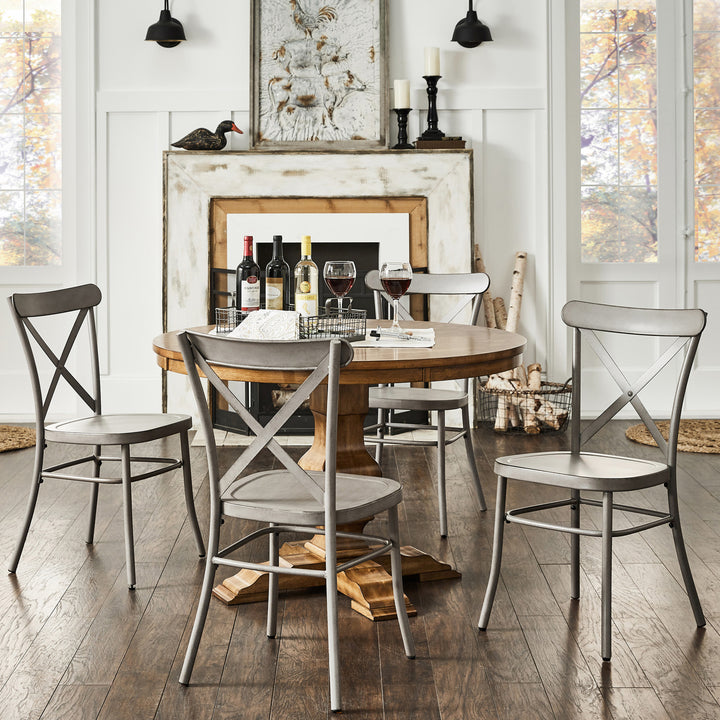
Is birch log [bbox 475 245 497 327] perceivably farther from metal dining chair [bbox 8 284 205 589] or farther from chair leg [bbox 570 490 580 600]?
chair leg [bbox 570 490 580 600]

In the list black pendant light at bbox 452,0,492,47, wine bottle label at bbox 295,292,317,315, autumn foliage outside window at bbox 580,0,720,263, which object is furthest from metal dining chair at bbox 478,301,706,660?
autumn foliage outside window at bbox 580,0,720,263

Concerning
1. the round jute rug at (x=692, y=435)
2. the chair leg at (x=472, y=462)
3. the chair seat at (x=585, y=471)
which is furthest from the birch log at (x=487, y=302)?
the chair seat at (x=585, y=471)

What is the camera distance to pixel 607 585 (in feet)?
7.19

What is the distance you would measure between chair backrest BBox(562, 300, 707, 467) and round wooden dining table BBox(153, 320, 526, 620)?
19 centimetres

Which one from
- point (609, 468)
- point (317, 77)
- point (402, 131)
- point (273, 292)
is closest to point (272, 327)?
point (273, 292)

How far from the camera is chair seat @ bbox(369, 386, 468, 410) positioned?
325 cm

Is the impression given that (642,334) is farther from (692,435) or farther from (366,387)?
(692,435)

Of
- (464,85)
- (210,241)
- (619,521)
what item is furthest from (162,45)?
A: (619,521)

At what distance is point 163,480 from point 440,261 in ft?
6.63

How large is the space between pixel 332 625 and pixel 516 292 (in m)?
3.48

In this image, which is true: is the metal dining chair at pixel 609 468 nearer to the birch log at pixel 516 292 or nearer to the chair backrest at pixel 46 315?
the chair backrest at pixel 46 315

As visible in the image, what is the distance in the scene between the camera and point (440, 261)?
16.8ft

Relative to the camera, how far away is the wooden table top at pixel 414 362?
7.13 feet

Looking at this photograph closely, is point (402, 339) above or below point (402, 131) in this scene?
below
